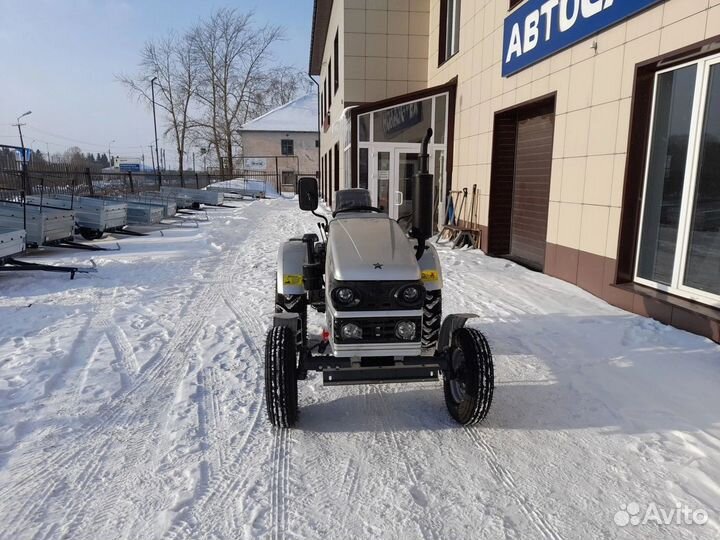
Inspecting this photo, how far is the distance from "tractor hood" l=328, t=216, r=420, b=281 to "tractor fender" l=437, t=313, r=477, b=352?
466 millimetres

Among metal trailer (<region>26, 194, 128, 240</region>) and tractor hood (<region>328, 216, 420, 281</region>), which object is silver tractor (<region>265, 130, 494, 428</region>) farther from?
metal trailer (<region>26, 194, 128, 240</region>)

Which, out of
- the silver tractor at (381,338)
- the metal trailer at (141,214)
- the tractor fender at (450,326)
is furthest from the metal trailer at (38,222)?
the tractor fender at (450,326)

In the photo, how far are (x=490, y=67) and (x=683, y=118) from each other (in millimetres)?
4978

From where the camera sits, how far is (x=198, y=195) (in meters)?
21.9

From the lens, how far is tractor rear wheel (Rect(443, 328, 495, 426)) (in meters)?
3.04

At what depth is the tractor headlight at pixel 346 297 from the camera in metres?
3.08

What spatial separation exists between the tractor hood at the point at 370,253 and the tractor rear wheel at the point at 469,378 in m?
0.54

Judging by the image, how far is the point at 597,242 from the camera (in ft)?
20.2

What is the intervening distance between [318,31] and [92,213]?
49.1ft

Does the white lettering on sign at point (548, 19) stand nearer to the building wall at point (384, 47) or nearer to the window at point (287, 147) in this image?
the building wall at point (384, 47)

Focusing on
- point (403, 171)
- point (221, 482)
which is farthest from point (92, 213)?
point (221, 482)

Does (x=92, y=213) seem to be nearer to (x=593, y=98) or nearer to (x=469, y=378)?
(x=593, y=98)

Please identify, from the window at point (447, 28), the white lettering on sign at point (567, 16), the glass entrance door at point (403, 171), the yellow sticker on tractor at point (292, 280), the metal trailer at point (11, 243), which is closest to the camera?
the yellow sticker on tractor at point (292, 280)

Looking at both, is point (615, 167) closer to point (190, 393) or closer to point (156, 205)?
point (190, 393)
